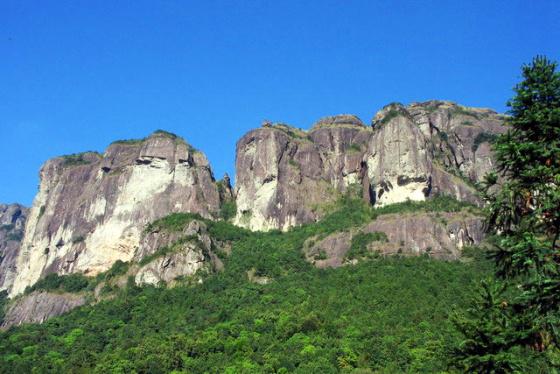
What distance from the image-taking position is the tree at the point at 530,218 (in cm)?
1695

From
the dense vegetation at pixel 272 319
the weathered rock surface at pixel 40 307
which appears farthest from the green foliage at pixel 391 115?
the weathered rock surface at pixel 40 307

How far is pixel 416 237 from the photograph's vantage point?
85.2 metres

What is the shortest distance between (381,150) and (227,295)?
40.1 meters

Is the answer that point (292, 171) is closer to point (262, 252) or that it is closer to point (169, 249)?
point (262, 252)

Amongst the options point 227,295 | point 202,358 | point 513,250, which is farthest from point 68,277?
point 513,250

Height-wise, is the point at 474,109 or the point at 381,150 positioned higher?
the point at 474,109

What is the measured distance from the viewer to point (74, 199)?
117125 millimetres

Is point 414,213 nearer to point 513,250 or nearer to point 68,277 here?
point 68,277

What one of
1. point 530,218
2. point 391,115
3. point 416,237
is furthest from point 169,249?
point 530,218

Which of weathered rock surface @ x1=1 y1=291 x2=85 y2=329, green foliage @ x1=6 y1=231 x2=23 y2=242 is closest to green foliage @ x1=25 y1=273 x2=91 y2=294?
weathered rock surface @ x1=1 y1=291 x2=85 y2=329

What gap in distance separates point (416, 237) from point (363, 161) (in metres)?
29.2

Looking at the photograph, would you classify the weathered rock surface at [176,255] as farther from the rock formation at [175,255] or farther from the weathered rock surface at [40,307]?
the weathered rock surface at [40,307]

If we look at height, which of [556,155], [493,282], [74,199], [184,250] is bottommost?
[493,282]

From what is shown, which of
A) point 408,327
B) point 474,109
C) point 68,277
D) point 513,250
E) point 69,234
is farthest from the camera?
point 474,109
